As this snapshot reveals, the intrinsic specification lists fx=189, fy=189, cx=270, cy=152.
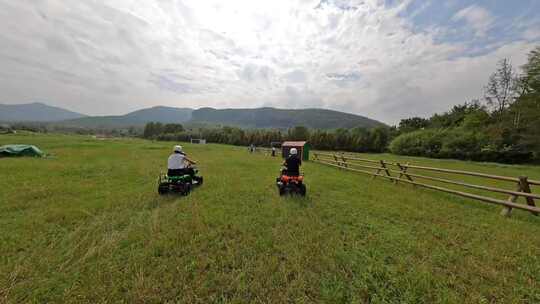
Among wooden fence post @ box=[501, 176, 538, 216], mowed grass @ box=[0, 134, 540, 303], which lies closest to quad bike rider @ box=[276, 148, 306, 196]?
mowed grass @ box=[0, 134, 540, 303]

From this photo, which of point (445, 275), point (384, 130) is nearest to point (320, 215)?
point (445, 275)

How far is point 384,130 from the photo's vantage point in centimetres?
6309

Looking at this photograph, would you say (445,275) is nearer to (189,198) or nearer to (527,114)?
(189,198)

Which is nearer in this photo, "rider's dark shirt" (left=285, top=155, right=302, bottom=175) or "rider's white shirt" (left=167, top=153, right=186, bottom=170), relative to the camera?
"rider's white shirt" (left=167, top=153, right=186, bottom=170)

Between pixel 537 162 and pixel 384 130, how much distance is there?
37.8 metres

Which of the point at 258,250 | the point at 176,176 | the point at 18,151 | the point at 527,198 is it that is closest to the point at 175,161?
the point at 176,176

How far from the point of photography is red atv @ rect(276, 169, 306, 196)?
671cm

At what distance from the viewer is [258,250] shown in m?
3.50

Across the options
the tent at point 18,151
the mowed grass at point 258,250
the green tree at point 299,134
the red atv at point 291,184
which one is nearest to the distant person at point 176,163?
the mowed grass at point 258,250

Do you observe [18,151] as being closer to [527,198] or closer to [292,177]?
[292,177]

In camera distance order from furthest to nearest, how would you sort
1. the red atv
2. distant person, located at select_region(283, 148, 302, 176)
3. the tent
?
the tent
the red atv
distant person, located at select_region(283, 148, 302, 176)

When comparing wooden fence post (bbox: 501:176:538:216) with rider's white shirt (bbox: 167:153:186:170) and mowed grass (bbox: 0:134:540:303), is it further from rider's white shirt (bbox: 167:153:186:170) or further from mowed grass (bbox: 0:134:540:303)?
rider's white shirt (bbox: 167:153:186:170)

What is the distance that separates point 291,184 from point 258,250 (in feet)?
11.4

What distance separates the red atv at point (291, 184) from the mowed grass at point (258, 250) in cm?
83
